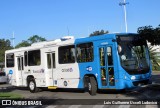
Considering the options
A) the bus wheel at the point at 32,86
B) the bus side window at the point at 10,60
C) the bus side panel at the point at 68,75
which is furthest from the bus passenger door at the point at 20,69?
the bus side panel at the point at 68,75

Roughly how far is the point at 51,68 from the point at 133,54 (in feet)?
19.2

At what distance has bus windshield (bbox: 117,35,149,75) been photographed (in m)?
16.3

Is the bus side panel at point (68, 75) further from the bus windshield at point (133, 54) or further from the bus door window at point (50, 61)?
the bus windshield at point (133, 54)

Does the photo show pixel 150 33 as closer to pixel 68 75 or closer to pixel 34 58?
pixel 68 75

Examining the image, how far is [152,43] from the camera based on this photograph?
1797 cm

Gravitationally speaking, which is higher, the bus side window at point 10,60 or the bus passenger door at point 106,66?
the bus side window at point 10,60

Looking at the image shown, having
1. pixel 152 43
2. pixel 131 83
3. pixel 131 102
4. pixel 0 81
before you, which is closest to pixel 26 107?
pixel 131 102

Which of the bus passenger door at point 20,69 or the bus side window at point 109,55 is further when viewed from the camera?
the bus passenger door at point 20,69

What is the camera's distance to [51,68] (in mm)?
20578

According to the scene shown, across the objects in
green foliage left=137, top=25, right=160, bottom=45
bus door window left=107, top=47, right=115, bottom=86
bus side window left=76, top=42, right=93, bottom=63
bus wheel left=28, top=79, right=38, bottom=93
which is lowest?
bus wheel left=28, top=79, right=38, bottom=93

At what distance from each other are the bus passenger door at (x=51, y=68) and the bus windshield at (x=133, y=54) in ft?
17.6

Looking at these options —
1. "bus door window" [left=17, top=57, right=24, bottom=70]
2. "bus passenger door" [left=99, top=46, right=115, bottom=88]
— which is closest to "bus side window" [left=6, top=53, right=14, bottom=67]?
"bus door window" [left=17, top=57, right=24, bottom=70]

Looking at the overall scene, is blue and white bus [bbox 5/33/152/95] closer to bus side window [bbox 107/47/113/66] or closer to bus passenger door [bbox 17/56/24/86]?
bus side window [bbox 107/47/113/66]

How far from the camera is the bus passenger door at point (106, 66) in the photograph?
16.5 m
